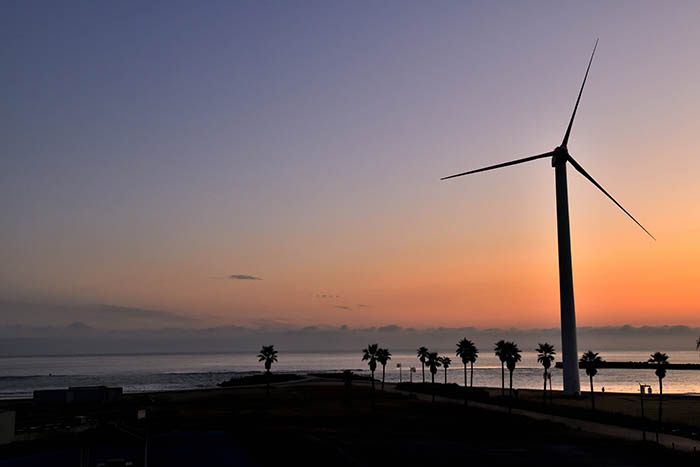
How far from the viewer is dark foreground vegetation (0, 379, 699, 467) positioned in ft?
158

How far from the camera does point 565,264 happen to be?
107688mm

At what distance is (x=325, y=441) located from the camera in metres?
57.0

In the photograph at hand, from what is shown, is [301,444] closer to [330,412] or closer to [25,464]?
[25,464]

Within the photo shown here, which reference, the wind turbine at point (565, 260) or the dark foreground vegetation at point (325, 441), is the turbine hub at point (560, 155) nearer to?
the wind turbine at point (565, 260)

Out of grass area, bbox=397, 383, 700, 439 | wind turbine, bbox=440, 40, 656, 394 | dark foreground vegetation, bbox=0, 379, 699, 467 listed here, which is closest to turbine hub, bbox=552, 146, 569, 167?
wind turbine, bbox=440, 40, 656, 394

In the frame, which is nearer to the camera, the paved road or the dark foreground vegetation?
the dark foreground vegetation

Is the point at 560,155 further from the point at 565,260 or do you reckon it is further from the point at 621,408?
the point at 621,408

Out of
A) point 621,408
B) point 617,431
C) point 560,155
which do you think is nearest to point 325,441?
point 617,431

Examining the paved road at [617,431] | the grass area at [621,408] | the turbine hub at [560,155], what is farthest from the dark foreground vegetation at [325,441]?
A: the turbine hub at [560,155]

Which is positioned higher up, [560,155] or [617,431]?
[560,155]

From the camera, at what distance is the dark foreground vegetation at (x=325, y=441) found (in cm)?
4819

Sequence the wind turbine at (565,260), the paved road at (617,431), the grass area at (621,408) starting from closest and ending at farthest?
1. the paved road at (617,431)
2. the grass area at (621,408)
3. the wind turbine at (565,260)

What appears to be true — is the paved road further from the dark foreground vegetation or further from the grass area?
the dark foreground vegetation

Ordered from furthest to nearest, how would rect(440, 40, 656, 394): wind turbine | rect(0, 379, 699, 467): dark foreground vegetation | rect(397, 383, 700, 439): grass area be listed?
rect(440, 40, 656, 394): wind turbine → rect(397, 383, 700, 439): grass area → rect(0, 379, 699, 467): dark foreground vegetation
